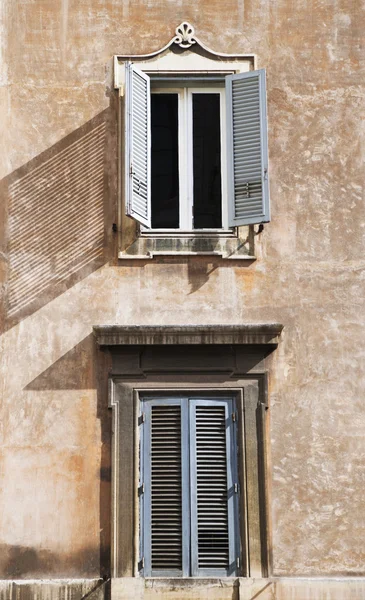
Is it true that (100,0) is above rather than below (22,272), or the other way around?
above

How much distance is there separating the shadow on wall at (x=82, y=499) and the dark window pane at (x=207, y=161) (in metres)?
1.80

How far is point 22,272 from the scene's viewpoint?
12859 mm

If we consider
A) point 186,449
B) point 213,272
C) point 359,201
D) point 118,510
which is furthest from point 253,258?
point 118,510

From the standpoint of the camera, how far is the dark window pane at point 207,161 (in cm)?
1317

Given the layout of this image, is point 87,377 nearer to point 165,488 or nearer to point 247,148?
point 165,488

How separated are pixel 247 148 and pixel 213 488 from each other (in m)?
3.52

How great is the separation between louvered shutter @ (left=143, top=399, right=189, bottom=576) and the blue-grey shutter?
10 centimetres

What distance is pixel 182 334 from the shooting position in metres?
12.5

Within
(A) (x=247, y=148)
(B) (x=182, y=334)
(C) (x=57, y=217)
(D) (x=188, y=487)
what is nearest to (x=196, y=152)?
(A) (x=247, y=148)

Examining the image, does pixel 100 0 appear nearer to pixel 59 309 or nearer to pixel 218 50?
pixel 218 50

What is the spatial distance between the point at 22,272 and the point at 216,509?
3.10 m

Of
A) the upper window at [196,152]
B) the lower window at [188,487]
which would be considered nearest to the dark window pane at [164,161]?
the upper window at [196,152]

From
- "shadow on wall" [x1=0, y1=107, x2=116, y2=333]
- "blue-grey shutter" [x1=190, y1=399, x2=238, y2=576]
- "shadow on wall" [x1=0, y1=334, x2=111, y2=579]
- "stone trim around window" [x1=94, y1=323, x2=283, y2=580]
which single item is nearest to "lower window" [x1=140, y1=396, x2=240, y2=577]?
"blue-grey shutter" [x1=190, y1=399, x2=238, y2=576]

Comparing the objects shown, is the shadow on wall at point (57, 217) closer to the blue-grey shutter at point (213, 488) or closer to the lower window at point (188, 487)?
the lower window at point (188, 487)
